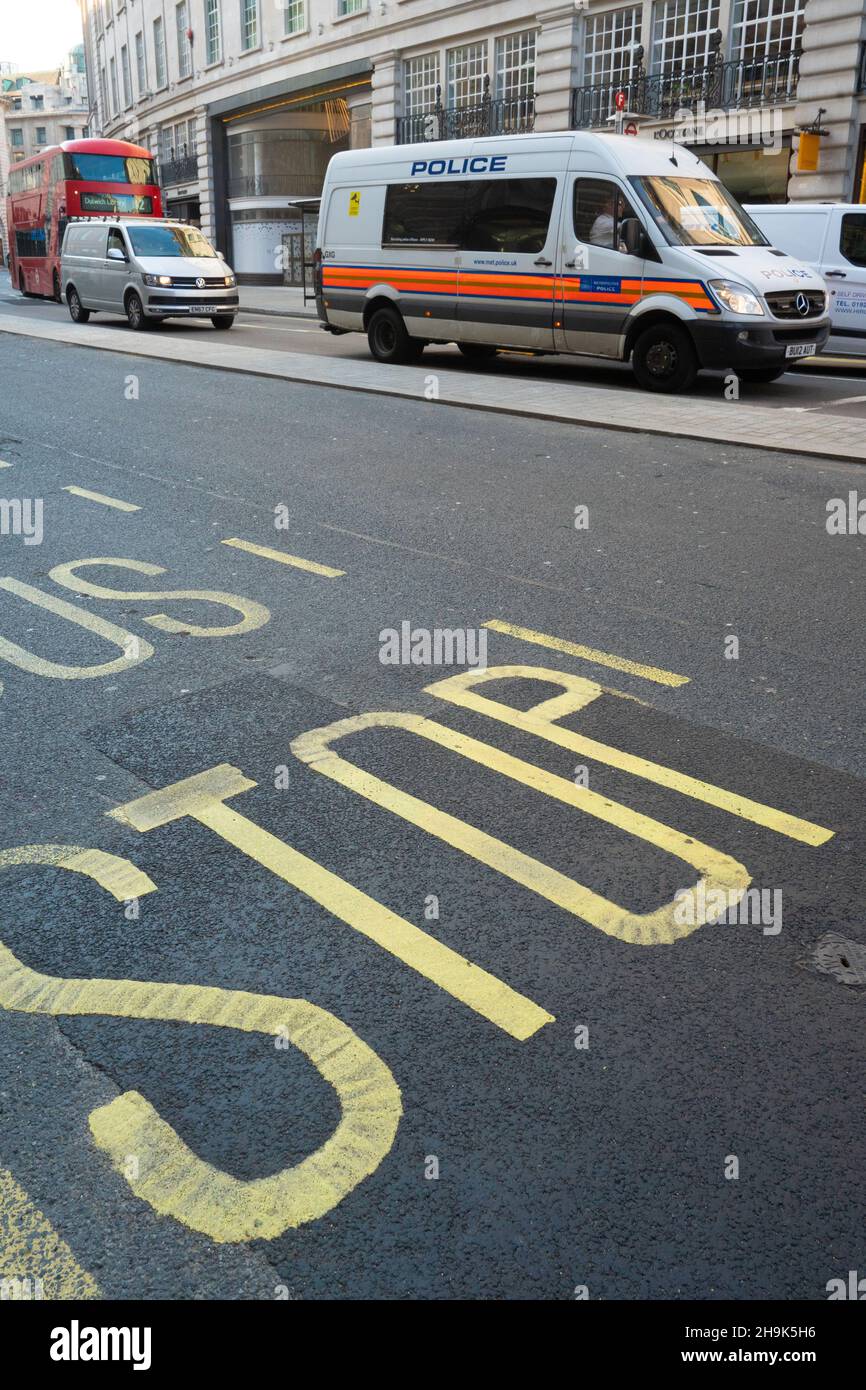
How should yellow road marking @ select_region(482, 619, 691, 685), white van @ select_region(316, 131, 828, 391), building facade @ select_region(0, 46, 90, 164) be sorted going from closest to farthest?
yellow road marking @ select_region(482, 619, 691, 685), white van @ select_region(316, 131, 828, 391), building facade @ select_region(0, 46, 90, 164)

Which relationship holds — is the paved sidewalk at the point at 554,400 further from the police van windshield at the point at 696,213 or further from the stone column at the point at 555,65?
the stone column at the point at 555,65

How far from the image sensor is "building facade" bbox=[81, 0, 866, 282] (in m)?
23.1

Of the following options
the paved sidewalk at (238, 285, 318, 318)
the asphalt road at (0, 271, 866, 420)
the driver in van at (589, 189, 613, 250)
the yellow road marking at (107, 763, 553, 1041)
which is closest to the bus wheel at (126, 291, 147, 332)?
the asphalt road at (0, 271, 866, 420)

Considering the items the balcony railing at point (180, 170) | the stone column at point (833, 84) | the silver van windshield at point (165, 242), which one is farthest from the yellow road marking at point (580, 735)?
the balcony railing at point (180, 170)

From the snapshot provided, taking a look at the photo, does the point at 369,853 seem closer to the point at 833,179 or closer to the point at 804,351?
the point at 804,351

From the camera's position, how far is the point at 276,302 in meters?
31.9

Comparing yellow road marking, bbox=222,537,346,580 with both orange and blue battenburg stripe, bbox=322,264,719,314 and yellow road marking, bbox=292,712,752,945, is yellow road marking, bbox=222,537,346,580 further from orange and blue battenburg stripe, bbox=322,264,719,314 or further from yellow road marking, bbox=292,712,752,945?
orange and blue battenburg stripe, bbox=322,264,719,314

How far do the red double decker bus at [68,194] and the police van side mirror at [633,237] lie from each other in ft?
61.5

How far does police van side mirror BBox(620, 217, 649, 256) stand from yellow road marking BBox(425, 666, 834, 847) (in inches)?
398

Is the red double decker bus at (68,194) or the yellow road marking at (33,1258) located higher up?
the red double decker bus at (68,194)

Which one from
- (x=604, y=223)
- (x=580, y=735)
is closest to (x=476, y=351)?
(x=604, y=223)

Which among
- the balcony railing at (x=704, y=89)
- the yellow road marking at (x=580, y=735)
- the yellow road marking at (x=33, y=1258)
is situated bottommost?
the yellow road marking at (x=33, y=1258)

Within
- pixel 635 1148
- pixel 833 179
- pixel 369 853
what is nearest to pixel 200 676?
pixel 369 853

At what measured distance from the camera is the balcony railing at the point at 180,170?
46.8 m
